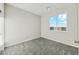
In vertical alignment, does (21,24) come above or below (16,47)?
above

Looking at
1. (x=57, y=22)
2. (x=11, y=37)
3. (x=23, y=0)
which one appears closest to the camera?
(x=23, y=0)

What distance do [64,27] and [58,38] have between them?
81 centimetres

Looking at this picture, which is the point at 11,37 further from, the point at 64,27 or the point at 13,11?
the point at 64,27

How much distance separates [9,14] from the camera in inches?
76.5

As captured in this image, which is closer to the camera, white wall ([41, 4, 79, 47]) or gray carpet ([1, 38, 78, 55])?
gray carpet ([1, 38, 78, 55])

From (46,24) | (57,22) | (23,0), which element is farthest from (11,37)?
(46,24)

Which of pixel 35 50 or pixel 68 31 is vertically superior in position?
pixel 68 31

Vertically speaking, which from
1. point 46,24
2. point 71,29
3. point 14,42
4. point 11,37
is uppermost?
point 46,24

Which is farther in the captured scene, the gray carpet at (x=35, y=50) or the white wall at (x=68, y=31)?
the white wall at (x=68, y=31)

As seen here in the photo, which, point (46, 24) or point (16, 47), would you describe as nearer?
point (16, 47)

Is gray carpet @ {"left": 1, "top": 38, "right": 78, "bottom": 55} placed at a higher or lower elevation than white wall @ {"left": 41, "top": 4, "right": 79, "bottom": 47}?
lower

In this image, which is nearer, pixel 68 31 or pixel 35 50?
pixel 35 50

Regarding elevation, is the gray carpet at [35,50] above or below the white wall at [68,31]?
below

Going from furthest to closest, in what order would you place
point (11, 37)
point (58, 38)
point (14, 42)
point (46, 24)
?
point (46, 24)
point (58, 38)
point (14, 42)
point (11, 37)
